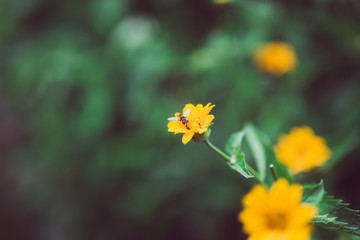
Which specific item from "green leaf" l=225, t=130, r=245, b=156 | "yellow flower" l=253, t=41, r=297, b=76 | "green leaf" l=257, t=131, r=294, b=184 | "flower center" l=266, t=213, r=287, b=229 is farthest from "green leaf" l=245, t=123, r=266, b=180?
"yellow flower" l=253, t=41, r=297, b=76

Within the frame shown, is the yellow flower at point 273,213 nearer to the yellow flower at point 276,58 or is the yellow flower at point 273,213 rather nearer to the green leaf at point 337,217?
the green leaf at point 337,217

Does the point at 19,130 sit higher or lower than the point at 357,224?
higher

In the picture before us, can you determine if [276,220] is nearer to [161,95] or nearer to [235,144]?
[235,144]

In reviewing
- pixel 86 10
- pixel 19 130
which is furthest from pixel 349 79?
pixel 19 130

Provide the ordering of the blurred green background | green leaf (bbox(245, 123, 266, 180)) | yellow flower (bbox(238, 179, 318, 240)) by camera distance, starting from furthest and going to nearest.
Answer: the blurred green background, green leaf (bbox(245, 123, 266, 180)), yellow flower (bbox(238, 179, 318, 240))

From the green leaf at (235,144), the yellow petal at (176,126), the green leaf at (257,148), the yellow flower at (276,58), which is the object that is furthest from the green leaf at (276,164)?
the yellow flower at (276,58)

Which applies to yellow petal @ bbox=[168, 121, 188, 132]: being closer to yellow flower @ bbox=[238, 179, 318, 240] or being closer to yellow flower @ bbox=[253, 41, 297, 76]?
yellow flower @ bbox=[238, 179, 318, 240]

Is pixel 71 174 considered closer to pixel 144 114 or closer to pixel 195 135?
pixel 144 114
